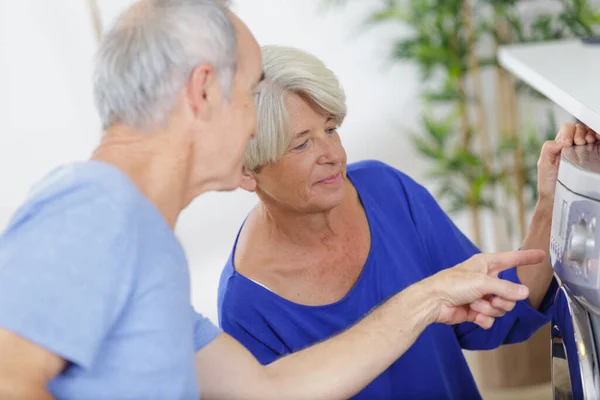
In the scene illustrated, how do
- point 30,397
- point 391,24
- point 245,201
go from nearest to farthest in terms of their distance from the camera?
point 30,397 → point 391,24 → point 245,201

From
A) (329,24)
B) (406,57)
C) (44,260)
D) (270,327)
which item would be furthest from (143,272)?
(329,24)

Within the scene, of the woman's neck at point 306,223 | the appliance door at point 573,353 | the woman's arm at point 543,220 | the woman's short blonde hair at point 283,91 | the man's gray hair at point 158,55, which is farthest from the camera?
the woman's neck at point 306,223

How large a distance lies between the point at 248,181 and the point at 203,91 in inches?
22.5

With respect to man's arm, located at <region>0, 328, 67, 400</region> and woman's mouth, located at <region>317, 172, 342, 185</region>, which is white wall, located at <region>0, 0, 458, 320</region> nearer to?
woman's mouth, located at <region>317, 172, 342, 185</region>

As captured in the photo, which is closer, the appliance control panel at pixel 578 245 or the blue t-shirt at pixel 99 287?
the blue t-shirt at pixel 99 287

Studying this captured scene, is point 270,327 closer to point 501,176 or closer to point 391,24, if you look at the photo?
point 501,176

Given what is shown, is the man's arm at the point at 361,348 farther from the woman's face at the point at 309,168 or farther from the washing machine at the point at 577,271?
the woman's face at the point at 309,168

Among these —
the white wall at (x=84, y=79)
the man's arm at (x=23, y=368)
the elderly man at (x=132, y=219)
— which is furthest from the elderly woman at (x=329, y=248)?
the white wall at (x=84, y=79)

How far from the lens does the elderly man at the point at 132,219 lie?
88cm

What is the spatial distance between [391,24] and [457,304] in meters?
2.30

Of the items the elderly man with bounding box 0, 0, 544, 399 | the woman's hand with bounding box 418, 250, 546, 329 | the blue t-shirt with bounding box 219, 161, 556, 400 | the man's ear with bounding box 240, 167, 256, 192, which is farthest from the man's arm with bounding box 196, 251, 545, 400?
the man's ear with bounding box 240, 167, 256, 192

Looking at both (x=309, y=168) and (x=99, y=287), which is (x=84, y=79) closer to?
(x=309, y=168)

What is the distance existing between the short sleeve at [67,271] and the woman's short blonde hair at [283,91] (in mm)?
621

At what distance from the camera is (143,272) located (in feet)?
3.11
